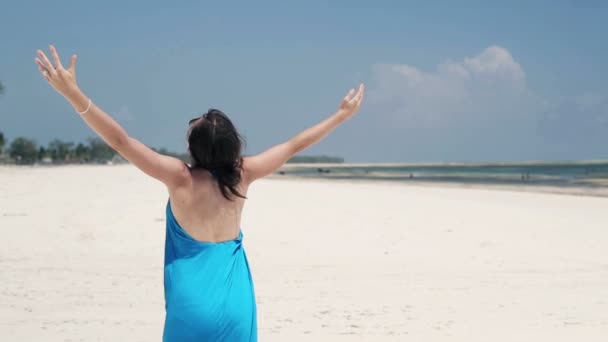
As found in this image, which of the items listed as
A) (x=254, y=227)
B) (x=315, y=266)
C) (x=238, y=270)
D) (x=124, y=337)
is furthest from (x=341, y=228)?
(x=238, y=270)

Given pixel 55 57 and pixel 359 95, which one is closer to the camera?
pixel 55 57

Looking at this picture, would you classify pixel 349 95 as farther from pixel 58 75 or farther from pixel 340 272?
pixel 340 272

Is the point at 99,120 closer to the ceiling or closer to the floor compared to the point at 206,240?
closer to the ceiling

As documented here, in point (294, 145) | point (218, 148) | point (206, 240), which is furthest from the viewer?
point (294, 145)

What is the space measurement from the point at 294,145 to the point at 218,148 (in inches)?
20.1

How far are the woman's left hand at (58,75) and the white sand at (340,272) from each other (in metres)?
3.91

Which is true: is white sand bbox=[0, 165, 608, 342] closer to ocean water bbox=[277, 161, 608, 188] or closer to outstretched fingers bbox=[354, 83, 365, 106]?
outstretched fingers bbox=[354, 83, 365, 106]

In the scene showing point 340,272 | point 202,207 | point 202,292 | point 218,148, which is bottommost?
point 340,272

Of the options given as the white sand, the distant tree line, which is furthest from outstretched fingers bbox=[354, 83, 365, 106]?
the distant tree line

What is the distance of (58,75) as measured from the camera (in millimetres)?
2455

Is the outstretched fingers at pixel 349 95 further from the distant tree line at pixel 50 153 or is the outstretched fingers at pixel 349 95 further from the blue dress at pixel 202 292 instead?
the distant tree line at pixel 50 153

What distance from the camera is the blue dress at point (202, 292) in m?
2.75

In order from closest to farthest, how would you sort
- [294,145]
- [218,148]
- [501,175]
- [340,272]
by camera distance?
[218,148] < [294,145] < [340,272] < [501,175]

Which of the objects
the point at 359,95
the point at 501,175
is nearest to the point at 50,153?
the point at 501,175
